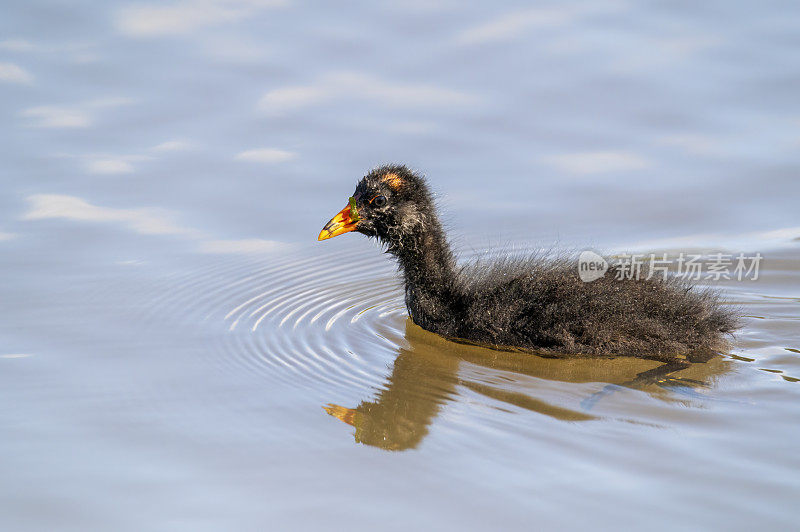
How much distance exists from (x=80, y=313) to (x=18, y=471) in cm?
215

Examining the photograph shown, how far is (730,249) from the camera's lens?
290 inches

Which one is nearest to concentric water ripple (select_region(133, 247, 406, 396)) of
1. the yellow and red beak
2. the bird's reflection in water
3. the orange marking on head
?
the bird's reflection in water

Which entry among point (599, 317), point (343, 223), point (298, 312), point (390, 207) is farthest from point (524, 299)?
point (298, 312)

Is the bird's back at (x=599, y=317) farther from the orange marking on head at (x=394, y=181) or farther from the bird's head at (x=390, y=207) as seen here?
the orange marking on head at (x=394, y=181)

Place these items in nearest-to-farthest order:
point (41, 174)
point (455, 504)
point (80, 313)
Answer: point (455, 504) → point (80, 313) → point (41, 174)

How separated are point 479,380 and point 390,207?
153 cm

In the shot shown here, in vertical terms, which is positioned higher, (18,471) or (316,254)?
(316,254)

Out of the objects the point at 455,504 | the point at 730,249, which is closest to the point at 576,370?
the point at 455,504

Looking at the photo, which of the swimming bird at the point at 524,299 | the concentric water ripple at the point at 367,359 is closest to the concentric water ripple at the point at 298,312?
the concentric water ripple at the point at 367,359

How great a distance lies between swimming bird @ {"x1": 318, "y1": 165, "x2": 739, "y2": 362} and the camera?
561 cm

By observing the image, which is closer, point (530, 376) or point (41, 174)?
point (530, 376)

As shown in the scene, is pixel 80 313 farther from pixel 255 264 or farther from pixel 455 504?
pixel 455 504

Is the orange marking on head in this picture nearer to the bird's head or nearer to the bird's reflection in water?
the bird's head

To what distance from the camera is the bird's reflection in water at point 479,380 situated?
4.88m
